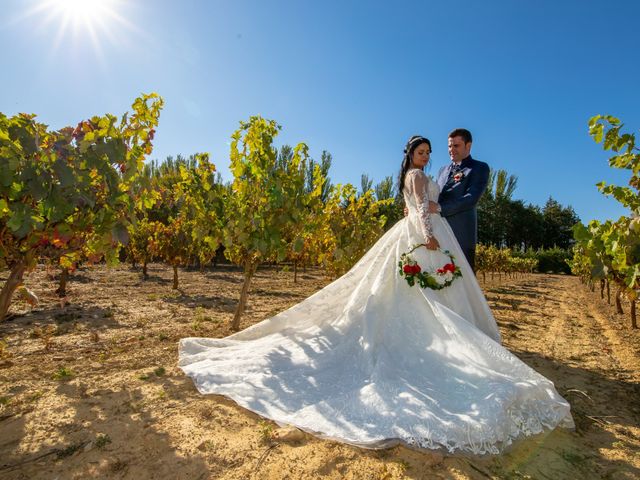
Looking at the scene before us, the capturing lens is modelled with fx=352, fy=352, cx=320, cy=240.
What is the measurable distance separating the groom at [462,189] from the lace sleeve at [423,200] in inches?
5.2

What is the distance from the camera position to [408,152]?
374cm

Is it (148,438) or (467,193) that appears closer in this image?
(148,438)

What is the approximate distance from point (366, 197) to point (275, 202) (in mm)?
4229

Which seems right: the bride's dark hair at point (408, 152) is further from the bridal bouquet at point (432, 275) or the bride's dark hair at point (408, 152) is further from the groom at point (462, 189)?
the bridal bouquet at point (432, 275)

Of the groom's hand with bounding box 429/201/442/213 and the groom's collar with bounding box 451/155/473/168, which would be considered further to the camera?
the groom's collar with bounding box 451/155/473/168

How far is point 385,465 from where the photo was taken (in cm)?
196

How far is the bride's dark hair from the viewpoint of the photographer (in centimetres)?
365

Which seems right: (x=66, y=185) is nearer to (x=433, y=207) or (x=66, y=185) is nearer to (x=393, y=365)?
(x=393, y=365)

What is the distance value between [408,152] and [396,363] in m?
2.14

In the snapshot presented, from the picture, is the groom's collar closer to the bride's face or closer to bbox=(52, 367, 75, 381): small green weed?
the bride's face

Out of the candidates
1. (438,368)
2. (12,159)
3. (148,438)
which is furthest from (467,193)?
(12,159)

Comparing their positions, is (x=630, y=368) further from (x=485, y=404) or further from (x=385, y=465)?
(x=385, y=465)

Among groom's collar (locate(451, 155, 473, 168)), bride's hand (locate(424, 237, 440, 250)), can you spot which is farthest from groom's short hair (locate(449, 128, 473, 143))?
bride's hand (locate(424, 237, 440, 250))

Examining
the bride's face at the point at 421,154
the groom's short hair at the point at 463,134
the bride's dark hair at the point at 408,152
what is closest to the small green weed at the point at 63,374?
the bride's dark hair at the point at 408,152
